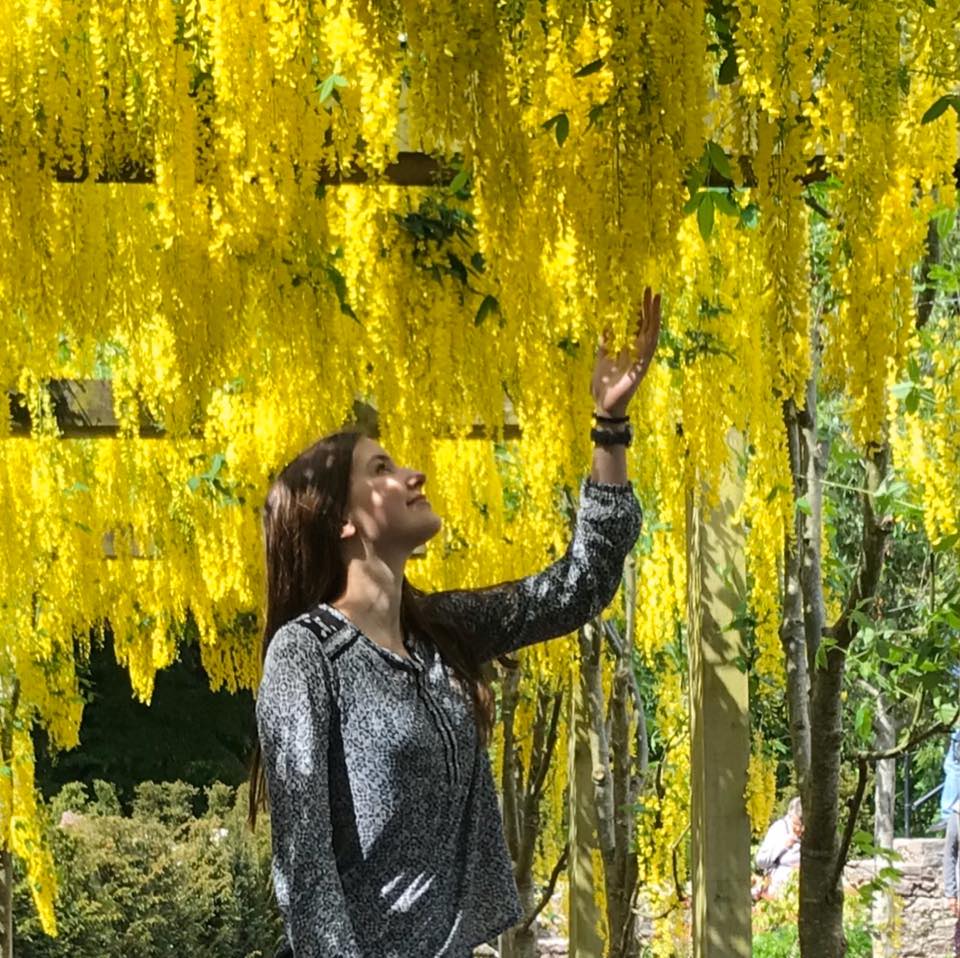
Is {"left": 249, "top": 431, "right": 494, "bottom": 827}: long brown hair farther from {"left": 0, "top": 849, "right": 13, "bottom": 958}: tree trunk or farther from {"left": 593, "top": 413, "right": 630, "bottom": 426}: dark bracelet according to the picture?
{"left": 0, "top": 849, "right": 13, "bottom": 958}: tree trunk

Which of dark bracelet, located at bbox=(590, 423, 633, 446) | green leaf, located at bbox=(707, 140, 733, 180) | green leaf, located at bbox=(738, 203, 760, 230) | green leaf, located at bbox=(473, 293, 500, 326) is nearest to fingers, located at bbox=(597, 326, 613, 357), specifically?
dark bracelet, located at bbox=(590, 423, 633, 446)

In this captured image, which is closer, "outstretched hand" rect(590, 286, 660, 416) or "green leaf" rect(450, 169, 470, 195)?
"outstretched hand" rect(590, 286, 660, 416)

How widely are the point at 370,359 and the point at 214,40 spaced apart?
1076 mm

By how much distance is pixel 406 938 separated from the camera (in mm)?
1846

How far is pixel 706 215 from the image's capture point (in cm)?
264

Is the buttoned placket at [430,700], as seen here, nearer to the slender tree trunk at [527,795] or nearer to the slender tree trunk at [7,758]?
the slender tree trunk at [527,795]

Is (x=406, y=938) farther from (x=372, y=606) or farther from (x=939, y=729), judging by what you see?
(x=939, y=729)

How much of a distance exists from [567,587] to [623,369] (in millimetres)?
290

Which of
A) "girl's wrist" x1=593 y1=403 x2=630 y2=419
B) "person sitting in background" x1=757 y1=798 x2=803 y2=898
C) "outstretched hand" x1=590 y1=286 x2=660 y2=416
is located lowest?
"person sitting in background" x1=757 y1=798 x2=803 y2=898

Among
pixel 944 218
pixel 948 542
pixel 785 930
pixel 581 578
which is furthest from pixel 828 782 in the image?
pixel 785 930

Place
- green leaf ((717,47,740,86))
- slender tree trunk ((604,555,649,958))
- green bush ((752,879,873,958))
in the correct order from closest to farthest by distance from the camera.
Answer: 1. green leaf ((717,47,740,86))
2. slender tree trunk ((604,555,649,958))
3. green bush ((752,879,873,958))

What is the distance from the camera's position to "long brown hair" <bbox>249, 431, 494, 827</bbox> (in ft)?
6.68

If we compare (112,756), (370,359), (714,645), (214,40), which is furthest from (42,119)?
(112,756)

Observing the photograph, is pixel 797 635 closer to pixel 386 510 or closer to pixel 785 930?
pixel 386 510
